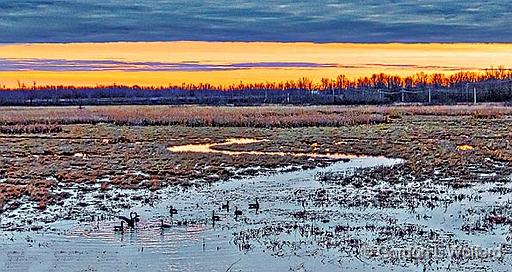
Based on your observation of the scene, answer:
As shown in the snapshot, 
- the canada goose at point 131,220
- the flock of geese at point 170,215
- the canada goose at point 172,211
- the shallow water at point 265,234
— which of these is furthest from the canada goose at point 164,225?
the canada goose at point 172,211

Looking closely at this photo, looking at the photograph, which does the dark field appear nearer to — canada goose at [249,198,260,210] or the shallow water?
the shallow water

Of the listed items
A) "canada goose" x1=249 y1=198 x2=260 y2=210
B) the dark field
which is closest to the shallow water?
the dark field

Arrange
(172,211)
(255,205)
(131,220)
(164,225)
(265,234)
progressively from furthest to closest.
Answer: (255,205)
(172,211)
(164,225)
(131,220)
(265,234)

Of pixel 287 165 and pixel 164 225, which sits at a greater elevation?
pixel 164 225

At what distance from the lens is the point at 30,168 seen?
3256 cm

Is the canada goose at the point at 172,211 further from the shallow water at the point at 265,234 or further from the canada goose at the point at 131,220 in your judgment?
the canada goose at the point at 131,220

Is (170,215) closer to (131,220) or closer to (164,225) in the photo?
(164,225)

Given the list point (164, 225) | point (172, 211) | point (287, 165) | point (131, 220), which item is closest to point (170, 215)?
point (172, 211)

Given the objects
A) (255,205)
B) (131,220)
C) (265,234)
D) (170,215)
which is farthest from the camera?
(255,205)

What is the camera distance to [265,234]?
17.7 m

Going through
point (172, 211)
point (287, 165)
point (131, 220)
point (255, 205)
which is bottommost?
point (287, 165)

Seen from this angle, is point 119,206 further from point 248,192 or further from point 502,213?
point 502,213

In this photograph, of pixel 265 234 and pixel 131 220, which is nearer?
pixel 265 234

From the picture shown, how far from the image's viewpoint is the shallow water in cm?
1497
